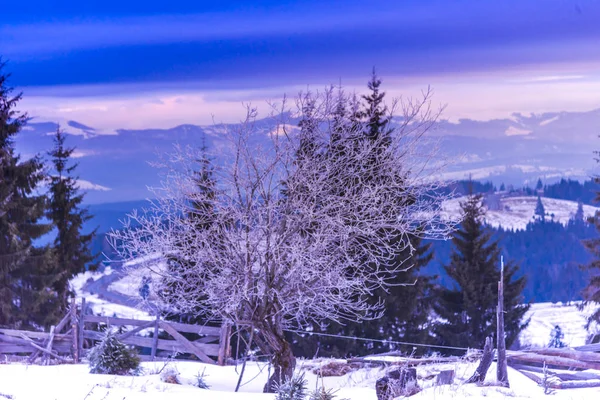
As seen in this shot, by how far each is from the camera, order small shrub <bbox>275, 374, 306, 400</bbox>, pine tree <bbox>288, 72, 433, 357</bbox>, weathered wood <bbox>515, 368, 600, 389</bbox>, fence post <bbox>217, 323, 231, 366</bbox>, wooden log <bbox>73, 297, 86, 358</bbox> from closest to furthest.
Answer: small shrub <bbox>275, 374, 306, 400</bbox>, weathered wood <bbox>515, 368, 600, 389</bbox>, fence post <bbox>217, 323, 231, 366</bbox>, wooden log <bbox>73, 297, 86, 358</bbox>, pine tree <bbox>288, 72, 433, 357</bbox>

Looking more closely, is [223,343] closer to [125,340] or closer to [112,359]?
[125,340]

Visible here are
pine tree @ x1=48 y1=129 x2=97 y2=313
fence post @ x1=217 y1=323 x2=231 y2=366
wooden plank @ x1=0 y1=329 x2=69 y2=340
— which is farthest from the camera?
pine tree @ x1=48 y1=129 x2=97 y2=313

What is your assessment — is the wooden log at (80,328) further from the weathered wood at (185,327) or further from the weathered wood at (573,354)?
the weathered wood at (573,354)

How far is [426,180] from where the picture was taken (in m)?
14.2

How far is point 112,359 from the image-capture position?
12.4 meters

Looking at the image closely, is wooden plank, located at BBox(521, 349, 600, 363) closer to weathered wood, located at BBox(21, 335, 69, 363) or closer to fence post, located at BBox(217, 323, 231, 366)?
fence post, located at BBox(217, 323, 231, 366)

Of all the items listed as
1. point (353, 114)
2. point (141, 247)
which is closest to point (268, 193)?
point (141, 247)

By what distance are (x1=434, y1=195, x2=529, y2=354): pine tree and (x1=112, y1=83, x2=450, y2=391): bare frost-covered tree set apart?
68.7ft

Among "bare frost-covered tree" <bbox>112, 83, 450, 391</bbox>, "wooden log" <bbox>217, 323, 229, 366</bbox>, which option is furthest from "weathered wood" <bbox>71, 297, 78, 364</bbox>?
"bare frost-covered tree" <bbox>112, 83, 450, 391</bbox>

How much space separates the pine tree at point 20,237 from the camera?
25.4 m

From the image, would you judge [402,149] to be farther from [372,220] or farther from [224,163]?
[224,163]

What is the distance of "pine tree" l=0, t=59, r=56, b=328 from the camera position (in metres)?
25.4

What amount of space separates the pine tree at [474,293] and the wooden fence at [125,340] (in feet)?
63.4

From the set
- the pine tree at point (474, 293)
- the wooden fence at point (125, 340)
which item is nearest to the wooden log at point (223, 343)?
the wooden fence at point (125, 340)
